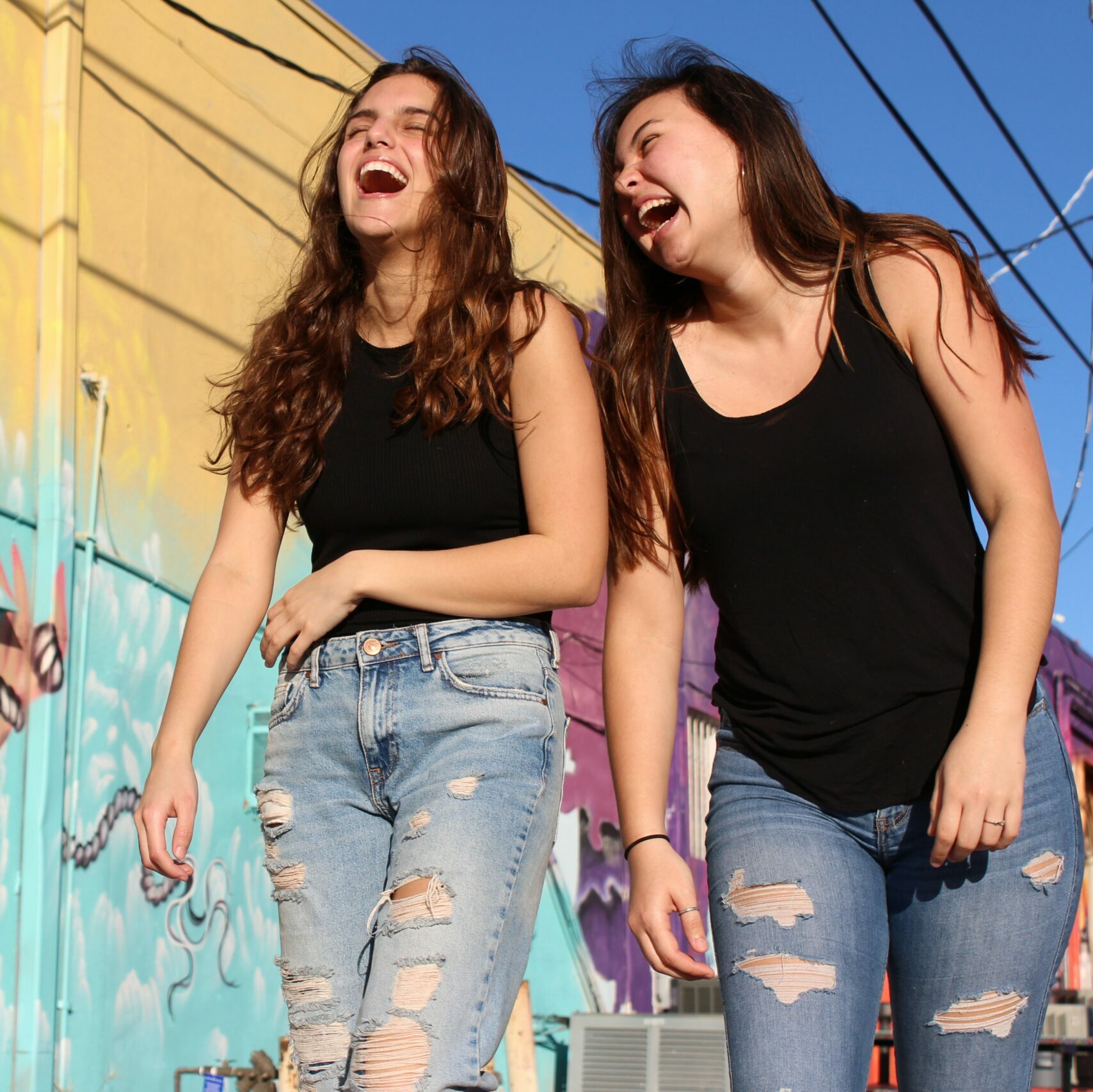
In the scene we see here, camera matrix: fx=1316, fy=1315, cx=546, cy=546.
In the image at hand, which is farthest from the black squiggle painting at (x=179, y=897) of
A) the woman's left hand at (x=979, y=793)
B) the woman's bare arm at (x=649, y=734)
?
the woman's left hand at (x=979, y=793)

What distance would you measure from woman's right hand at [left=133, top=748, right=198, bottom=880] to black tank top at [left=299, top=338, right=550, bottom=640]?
0.35 m

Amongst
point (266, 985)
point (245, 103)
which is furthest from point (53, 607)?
point (245, 103)

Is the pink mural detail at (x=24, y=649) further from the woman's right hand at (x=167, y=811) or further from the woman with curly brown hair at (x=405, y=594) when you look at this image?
the woman's right hand at (x=167, y=811)

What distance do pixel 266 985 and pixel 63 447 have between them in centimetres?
253

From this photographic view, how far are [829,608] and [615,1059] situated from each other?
5.12 meters

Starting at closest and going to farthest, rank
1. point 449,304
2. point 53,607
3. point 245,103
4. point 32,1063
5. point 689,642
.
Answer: point 449,304
point 32,1063
point 53,607
point 245,103
point 689,642

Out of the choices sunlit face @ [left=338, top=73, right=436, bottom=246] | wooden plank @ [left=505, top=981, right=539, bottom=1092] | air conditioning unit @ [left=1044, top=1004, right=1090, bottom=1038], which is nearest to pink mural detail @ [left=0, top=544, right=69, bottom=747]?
wooden plank @ [left=505, top=981, right=539, bottom=1092]

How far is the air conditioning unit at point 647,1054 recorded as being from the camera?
6.21 meters

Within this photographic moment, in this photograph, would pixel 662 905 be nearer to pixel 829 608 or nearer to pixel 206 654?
pixel 829 608

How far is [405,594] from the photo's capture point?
2.07 metres

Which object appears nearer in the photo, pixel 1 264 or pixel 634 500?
pixel 634 500

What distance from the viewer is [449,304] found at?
7.59 ft

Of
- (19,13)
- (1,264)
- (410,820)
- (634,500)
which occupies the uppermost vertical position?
(19,13)

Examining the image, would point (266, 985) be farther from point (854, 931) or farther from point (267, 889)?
point (854, 931)
